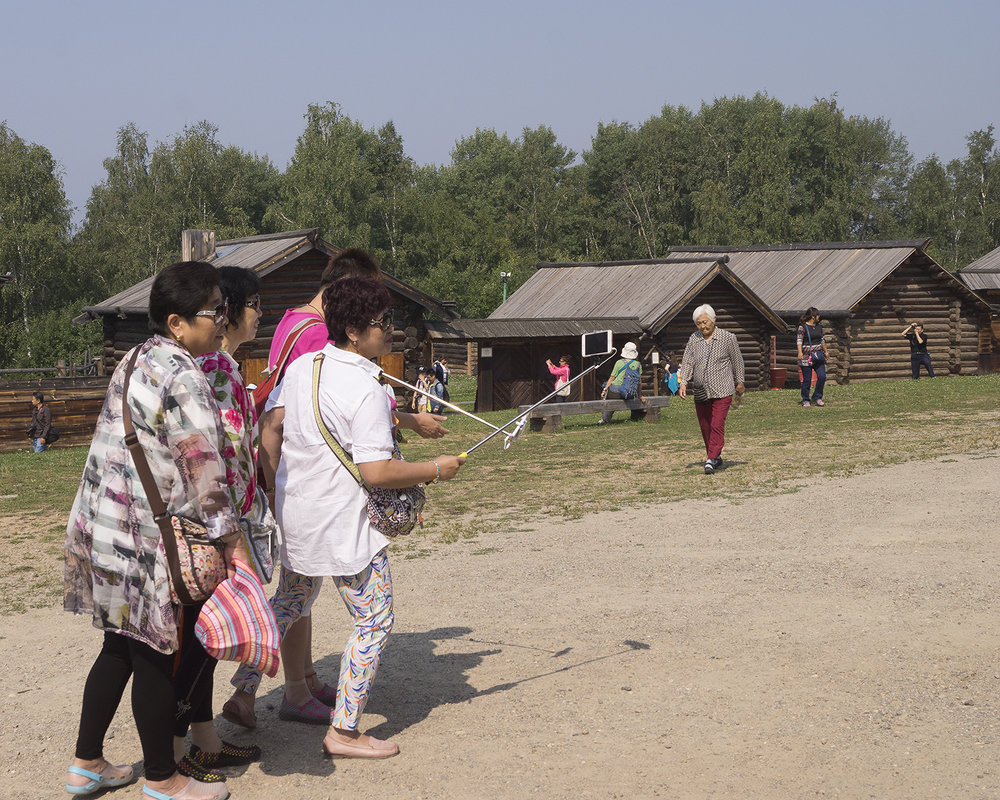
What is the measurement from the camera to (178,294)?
3.70 metres

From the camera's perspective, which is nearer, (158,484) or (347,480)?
(158,484)

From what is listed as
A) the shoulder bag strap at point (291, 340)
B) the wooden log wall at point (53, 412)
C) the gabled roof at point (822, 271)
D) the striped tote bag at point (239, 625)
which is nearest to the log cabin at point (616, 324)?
the gabled roof at point (822, 271)

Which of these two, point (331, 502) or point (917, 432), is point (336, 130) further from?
point (331, 502)

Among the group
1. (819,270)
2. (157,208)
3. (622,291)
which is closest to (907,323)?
(819,270)

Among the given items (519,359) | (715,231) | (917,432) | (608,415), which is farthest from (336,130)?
(917,432)

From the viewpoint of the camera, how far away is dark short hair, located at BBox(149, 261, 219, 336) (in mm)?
3695

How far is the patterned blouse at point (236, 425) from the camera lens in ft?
12.3

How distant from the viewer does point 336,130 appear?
185ft

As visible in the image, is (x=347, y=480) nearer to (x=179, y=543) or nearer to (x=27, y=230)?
(x=179, y=543)

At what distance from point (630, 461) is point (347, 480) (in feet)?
30.1

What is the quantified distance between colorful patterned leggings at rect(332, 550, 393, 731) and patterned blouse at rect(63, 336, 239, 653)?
627 millimetres

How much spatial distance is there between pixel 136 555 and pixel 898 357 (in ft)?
108

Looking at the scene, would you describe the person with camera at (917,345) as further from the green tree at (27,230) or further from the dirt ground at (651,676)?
the green tree at (27,230)

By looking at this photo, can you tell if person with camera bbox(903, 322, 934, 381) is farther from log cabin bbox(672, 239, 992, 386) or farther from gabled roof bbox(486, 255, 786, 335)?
gabled roof bbox(486, 255, 786, 335)
